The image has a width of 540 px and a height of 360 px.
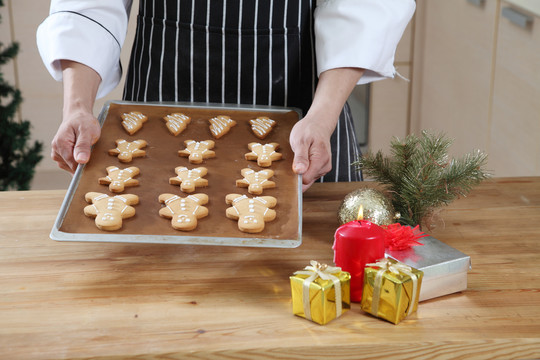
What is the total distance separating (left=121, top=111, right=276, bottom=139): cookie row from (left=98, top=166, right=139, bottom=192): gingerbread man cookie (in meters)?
0.12

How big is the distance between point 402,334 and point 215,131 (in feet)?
1.76

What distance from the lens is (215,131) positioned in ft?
3.70

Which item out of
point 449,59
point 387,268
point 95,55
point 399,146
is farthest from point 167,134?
point 449,59

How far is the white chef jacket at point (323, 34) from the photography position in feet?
4.08

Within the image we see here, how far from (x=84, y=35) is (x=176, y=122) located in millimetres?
287

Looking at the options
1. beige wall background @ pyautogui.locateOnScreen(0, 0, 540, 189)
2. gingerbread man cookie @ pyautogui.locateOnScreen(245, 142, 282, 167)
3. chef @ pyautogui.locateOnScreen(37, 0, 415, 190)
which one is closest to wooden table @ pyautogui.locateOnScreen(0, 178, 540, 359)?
gingerbread man cookie @ pyautogui.locateOnScreen(245, 142, 282, 167)

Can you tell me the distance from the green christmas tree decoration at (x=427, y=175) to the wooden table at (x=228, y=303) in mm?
62

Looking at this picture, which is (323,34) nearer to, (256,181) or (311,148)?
(311,148)

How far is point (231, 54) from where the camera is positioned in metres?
1.36

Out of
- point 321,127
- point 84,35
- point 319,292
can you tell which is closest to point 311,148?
point 321,127

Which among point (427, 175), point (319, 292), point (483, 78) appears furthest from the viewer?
point (483, 78)

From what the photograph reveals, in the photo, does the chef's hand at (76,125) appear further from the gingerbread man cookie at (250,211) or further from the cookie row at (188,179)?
the gingerbread man cookie at (250,211)

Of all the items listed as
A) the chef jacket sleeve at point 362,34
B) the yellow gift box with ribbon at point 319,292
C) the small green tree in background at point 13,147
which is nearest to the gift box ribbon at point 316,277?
the yellow gift box with ribbon at point 319,292

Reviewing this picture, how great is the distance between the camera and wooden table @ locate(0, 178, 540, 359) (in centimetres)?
73
